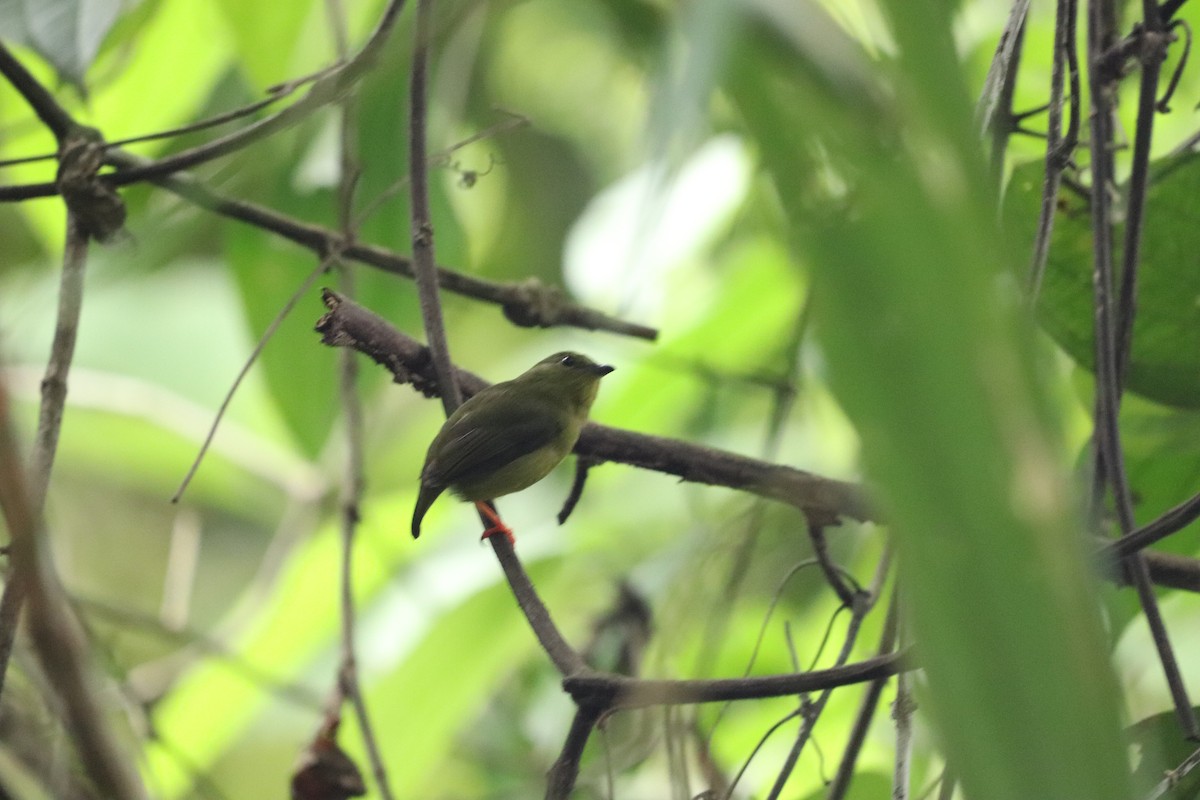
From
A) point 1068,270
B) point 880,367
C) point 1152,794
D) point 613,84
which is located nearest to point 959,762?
point 880,367

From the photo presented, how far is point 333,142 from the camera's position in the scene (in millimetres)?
2898

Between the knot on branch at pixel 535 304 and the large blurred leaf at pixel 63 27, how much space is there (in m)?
0.76

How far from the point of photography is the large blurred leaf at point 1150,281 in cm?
187

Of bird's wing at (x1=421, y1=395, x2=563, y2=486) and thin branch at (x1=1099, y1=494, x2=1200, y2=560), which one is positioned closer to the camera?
thin branch at (x1=1099, y1=494, x2=1200, y2=560)

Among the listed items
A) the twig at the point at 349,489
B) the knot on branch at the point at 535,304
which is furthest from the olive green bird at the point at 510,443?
the knot on branch at the point at 535,304

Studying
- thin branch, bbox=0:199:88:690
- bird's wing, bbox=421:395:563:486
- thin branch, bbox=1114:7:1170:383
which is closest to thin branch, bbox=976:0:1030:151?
thin branch, bbox=1114:7:1170:383

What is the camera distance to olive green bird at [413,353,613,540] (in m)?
2.29

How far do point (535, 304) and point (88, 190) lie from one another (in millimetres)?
710

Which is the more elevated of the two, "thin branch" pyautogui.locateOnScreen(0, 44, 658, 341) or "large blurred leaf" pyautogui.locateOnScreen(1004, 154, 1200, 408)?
"thin branch" pyautogui.locateOnScreen(0, 44, 658, 341)

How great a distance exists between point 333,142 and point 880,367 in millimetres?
2638

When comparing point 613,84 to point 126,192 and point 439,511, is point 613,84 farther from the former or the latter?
point 126,192

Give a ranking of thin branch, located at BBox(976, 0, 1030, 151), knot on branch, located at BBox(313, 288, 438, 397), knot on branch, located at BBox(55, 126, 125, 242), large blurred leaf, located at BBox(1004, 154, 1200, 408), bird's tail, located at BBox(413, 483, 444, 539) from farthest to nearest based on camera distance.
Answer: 1. bird's tail, located at BBox(413, 483, 444, 539)
2. large blurred leaf, located at BBox(1004, 154, 1200, 408)
3. knot on branch, located at BBox(55, 126, 125, 242)
4. knot on branch, located at BBox(313, 288, 438, 397)
5. thin branch, located at BBox(976, 0, 1030, 151)

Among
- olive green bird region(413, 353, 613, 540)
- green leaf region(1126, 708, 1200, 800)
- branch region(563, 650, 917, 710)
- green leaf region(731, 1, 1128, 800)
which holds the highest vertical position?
olive green bird region(413, 353, 613, 540)

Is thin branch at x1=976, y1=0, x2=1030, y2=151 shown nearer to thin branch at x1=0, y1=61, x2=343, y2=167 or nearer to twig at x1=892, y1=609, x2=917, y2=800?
twig at x1=892, y1=609, x2=917, y2=800
